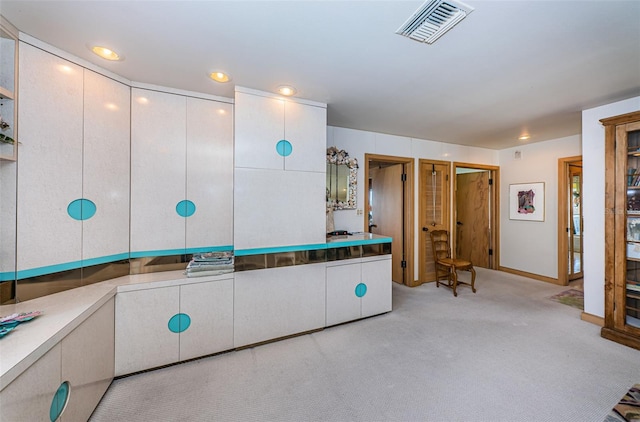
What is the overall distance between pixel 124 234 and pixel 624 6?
12.3 ft

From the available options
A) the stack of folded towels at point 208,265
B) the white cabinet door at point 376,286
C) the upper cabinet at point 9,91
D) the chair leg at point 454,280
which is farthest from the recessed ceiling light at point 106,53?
the chair leg at point 454,280

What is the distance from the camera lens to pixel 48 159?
1.72 meters

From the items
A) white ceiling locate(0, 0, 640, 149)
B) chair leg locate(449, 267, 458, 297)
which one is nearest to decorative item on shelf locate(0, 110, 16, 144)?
white ceiling locate(0, 0, 640, 149)

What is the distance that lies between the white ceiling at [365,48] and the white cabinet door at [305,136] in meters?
0.16

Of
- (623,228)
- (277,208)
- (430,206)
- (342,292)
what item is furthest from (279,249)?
(623,228)

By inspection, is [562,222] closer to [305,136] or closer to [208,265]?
[305,136]

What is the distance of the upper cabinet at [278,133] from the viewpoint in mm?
2350

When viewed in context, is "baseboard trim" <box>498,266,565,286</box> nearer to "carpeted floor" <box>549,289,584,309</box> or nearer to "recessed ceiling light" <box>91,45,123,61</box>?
"carpeted floor" <box>549,289,584,309</box>

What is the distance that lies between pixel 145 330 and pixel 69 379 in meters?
0.62

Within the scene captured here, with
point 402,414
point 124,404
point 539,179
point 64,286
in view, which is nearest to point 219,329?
point 124,404

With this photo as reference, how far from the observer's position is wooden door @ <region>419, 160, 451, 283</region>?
4246mm

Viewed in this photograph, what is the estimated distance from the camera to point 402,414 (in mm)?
1619

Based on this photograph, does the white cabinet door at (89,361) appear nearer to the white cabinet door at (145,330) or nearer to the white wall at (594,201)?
the white cabinet door at (145,330)

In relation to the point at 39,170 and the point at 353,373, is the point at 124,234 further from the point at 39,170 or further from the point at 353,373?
the point at 353,373
